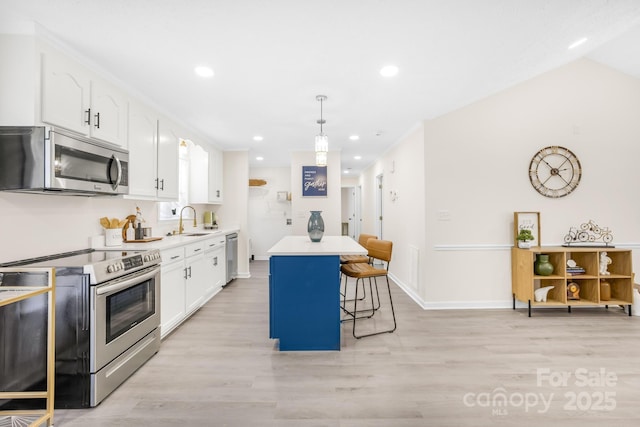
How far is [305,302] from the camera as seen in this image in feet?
8.82

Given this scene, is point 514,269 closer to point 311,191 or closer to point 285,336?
point 285,336

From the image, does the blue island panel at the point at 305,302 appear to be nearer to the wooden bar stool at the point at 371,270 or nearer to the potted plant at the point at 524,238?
the wooden bar stool at the point at 371,270

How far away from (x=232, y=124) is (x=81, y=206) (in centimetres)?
213

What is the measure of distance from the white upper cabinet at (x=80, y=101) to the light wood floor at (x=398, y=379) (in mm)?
1895

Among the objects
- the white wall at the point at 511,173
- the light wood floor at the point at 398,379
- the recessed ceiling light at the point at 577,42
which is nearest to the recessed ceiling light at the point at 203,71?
the light wood floor at the point at 398,379

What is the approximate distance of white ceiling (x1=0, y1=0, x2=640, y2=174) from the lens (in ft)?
6.08

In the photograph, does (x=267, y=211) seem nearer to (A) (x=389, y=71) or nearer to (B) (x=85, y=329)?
(A) (x=389, y=71)

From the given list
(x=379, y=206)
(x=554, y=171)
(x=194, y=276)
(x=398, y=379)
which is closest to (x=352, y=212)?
(x=379, y=206)

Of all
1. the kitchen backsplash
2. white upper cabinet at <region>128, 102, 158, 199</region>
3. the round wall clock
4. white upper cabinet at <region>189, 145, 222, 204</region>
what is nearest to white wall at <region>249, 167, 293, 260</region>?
white upper cabinet at <region>189, 145, 222, 204</region>

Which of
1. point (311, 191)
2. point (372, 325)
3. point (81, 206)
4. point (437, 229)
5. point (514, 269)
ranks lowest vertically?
point (372, 325)

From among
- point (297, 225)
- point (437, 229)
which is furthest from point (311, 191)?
point (437, 229)

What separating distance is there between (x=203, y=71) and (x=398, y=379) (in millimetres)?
2940

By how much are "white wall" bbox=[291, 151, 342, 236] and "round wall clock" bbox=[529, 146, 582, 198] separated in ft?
10.1

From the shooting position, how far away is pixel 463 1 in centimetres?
181
